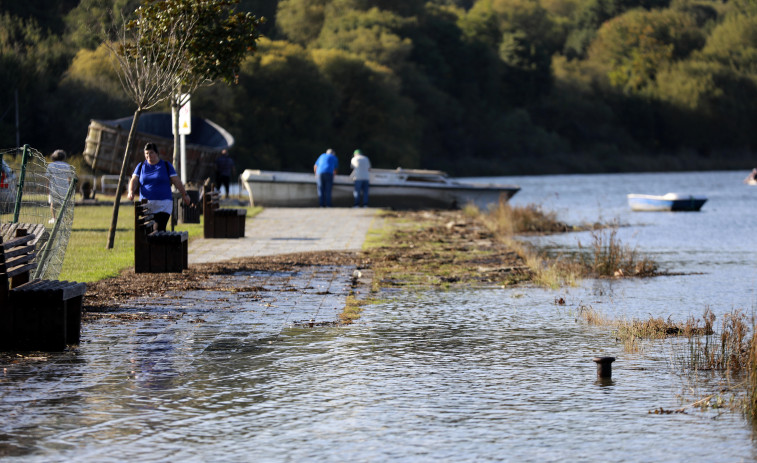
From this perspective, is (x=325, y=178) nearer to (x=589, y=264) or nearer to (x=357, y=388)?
(x=589, y=264)

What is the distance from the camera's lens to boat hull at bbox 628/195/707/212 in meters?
41.8

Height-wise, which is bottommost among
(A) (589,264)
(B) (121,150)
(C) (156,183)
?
(A) (589,264)

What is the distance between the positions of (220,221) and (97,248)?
2.82 meters

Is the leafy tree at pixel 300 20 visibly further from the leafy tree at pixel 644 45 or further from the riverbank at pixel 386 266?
the riverbank at pixel 386 266

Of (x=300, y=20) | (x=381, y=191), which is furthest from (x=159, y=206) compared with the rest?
(x=300, y=20)

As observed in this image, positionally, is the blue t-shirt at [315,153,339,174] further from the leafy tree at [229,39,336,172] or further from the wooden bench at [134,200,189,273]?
the leafy tree at [229,39,336,172]

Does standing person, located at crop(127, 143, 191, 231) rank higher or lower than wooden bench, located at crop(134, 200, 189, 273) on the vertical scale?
higher

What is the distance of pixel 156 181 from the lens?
15766 millimetres

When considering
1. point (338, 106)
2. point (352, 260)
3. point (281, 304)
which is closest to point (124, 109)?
point (338, 106)

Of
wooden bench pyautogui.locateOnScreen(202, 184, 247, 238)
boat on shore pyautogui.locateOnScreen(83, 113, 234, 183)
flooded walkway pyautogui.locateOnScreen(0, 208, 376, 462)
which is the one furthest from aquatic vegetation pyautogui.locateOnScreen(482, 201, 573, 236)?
flooded walkway pyautogui.locateOnScreen(0, 208, 376, 462)

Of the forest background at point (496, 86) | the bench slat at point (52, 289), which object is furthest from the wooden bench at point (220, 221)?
the forest background at point (496, 86)

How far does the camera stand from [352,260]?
17.9 m

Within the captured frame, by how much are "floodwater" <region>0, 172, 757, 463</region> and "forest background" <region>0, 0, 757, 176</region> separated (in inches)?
2041

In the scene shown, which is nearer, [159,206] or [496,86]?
[159,206]
